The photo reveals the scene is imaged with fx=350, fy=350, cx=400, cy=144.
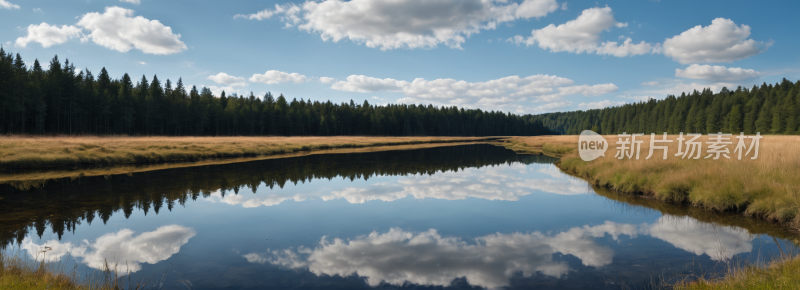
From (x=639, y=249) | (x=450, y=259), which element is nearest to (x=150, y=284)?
(x=450, y=259)

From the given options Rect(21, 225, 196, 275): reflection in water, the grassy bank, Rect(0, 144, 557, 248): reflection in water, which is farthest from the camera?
Rect(0, 144, 557, 248): reflection in water

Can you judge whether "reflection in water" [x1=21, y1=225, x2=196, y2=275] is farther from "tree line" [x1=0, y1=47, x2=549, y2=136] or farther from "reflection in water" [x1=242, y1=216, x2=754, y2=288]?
"tree line" [x1=0, y1=47, x2=549, y2=136]

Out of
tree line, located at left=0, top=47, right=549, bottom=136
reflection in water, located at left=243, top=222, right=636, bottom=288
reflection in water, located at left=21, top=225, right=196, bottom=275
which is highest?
A: tree line, located at left=0, top=47, right=549, bottom=136

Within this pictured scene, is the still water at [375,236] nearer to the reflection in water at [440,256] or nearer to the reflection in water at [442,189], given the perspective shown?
the reflection in water at [440,256]

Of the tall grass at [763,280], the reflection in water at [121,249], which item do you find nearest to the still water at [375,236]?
the reflection in water at [121,249]

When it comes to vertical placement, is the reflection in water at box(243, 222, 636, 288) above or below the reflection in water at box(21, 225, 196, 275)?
above

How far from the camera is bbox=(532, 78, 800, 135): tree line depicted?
76.2 meters

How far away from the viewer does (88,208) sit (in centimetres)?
1271

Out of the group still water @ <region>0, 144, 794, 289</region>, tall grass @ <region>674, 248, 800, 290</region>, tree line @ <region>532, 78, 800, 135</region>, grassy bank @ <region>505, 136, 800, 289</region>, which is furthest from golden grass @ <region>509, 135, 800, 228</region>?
tree line @ <region>532, 78, 800, 135</region>

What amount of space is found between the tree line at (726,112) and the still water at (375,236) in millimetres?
94723

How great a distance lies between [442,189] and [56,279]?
→ 1482 centimetres

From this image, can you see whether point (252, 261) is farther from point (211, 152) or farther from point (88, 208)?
point (211, 152)

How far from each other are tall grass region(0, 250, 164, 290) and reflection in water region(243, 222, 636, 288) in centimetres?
223

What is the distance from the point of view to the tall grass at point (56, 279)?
5.43 m
